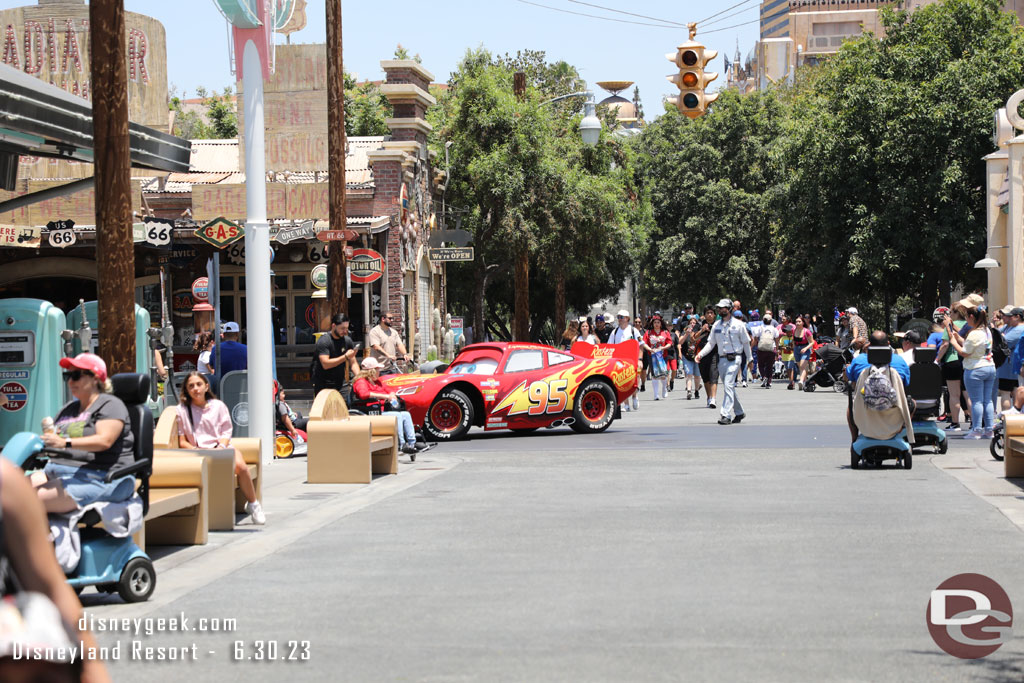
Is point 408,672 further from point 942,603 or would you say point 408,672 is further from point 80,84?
point 80,84

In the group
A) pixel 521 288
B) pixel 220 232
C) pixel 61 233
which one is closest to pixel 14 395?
pixel 220 232

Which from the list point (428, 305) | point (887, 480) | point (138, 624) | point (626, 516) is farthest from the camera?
point (428, 305)

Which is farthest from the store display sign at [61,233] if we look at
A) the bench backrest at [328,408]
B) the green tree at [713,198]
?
the green tree at [713,198]

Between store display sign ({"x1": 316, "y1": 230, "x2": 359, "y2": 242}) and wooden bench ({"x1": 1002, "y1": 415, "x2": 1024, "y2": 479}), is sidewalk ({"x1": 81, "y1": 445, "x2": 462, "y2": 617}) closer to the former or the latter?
store display sign ({"x1": 316, "y1": 230, "x2": 359, "y2": 242})

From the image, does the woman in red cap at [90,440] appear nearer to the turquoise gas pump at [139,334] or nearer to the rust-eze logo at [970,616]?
the rust-eze logo at [970,616]

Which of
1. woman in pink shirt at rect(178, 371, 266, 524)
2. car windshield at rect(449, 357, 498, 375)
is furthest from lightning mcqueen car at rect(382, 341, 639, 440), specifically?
woman in pink shirt at rect(178, 371, 266, 524)

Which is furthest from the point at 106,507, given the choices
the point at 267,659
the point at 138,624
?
the point at 267,659

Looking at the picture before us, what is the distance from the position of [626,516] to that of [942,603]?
3994 millimetres

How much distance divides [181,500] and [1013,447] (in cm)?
813

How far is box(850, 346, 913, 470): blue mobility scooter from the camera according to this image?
14.8m

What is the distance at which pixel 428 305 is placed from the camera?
43656mm

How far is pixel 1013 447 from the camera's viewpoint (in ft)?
44.4

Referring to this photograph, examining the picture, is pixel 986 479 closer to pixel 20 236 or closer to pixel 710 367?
pixel 710 367

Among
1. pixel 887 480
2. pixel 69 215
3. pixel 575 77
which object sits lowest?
pixel 887 480
